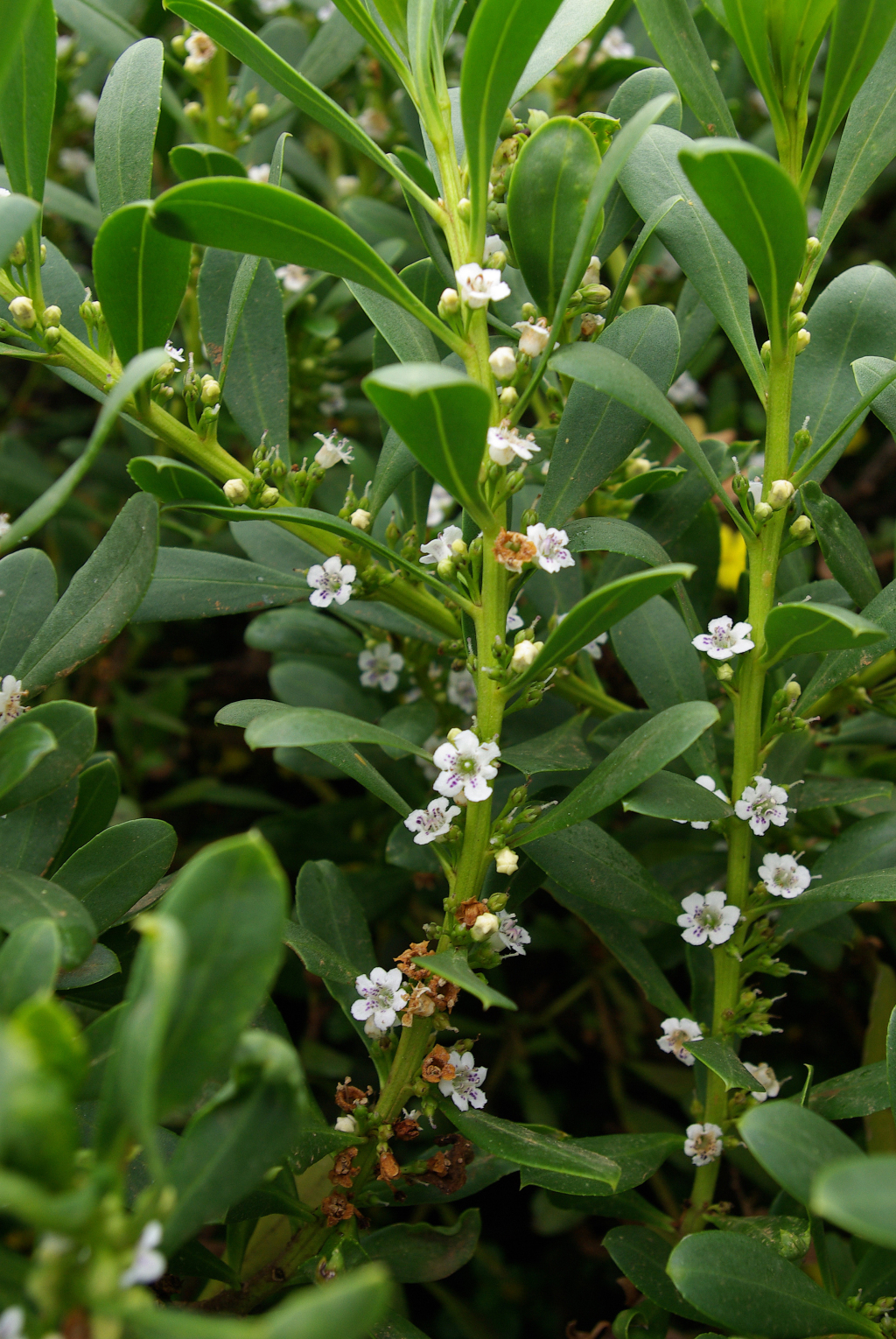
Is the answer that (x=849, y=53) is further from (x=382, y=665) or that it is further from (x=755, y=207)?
(x=382, y=665)

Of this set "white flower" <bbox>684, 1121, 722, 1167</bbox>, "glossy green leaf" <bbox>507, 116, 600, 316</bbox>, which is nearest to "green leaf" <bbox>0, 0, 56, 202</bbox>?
"glossy green leaf" <bbox>507, 116, 600, 316</bbox>

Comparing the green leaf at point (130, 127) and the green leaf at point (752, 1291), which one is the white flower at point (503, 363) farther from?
the green leaf at point (752, 1291)

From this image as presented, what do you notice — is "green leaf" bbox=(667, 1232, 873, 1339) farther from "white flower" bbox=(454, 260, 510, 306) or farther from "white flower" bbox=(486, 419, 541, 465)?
"white flower" bbox=(454, 260, 510, 306)

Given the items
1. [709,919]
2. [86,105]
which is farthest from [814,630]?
[86,105]

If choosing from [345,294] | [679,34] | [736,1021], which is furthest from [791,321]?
[345,294]

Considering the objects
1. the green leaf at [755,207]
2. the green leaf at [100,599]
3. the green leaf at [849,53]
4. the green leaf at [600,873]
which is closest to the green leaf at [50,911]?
the green leaf at [100,599]
